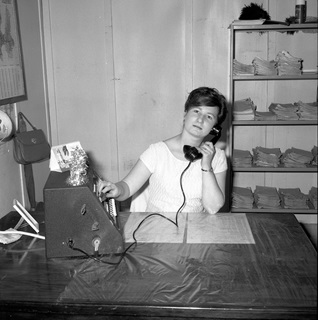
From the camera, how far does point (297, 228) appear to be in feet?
6.24

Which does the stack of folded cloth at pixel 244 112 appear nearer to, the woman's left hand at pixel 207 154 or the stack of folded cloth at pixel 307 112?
the stack of folded cloth at pixel 307 112

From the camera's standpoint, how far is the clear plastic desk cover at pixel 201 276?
4.38ft

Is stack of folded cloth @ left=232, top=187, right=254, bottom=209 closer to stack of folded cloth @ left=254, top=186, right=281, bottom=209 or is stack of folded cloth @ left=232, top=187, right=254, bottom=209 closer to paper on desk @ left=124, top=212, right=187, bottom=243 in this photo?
stack of folded cloth @ left=254, top=186, right=281, bottom=209

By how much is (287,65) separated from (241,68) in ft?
1.19

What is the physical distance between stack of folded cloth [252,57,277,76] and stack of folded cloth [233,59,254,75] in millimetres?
51

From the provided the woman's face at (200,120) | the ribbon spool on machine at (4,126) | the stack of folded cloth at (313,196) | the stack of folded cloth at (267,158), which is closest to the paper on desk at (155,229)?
the woman's face at (200,120)

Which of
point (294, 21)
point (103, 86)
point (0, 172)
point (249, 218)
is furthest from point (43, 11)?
point (249, 218)

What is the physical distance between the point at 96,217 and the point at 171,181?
30.2 inches

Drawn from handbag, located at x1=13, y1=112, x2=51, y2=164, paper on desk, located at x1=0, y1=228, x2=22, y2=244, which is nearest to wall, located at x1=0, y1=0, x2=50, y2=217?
handbag, located at x1=13, y1=112, x2=51, y2=164

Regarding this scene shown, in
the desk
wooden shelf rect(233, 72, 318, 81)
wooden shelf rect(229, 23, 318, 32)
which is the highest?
wooden shelf rect(229, 23, 318, 32)

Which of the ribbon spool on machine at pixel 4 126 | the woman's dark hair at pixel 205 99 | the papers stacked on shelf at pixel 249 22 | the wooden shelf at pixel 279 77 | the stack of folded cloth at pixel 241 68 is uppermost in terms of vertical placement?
the papers stacked on shelf at pixel 249 22

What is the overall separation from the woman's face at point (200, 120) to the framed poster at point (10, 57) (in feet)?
4.26

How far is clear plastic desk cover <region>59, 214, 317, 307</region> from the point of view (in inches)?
52.6

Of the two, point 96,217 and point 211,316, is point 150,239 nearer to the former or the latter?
point 96,217
